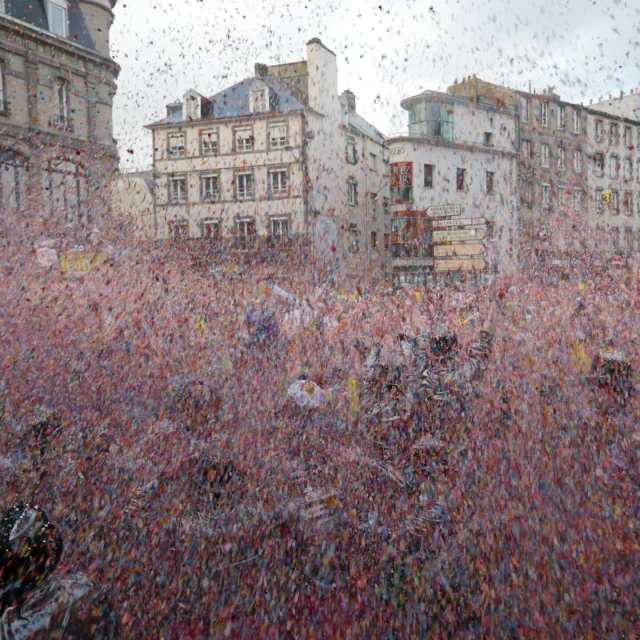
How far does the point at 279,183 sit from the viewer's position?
898 inches

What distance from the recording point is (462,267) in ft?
48.1

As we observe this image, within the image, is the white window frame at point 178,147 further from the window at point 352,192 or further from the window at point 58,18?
the window at point 58,18

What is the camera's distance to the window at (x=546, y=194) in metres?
27.5

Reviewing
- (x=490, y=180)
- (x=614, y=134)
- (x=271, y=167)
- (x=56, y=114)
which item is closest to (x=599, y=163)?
(x=614, y=134)

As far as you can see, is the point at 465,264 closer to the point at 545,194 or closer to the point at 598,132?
the point at 545,194

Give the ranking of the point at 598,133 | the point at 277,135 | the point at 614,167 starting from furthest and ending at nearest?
the point at 614,167, the point at 598,133, the point at 277,135

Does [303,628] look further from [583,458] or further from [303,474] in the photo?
[583,458]

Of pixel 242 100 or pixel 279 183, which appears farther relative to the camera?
pixel 242 100

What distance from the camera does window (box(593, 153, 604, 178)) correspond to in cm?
2686

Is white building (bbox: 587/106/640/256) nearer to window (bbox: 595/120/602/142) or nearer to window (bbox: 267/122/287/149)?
window (bbox: 595/120/602/142)

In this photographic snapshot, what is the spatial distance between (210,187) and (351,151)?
6389mm

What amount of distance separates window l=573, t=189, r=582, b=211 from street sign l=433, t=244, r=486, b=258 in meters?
13.8

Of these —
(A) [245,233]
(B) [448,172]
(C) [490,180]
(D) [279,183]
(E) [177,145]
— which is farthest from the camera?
(C) [490,180]

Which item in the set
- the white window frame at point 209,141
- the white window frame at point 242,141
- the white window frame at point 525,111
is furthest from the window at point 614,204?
the white window frame at point 209,141
